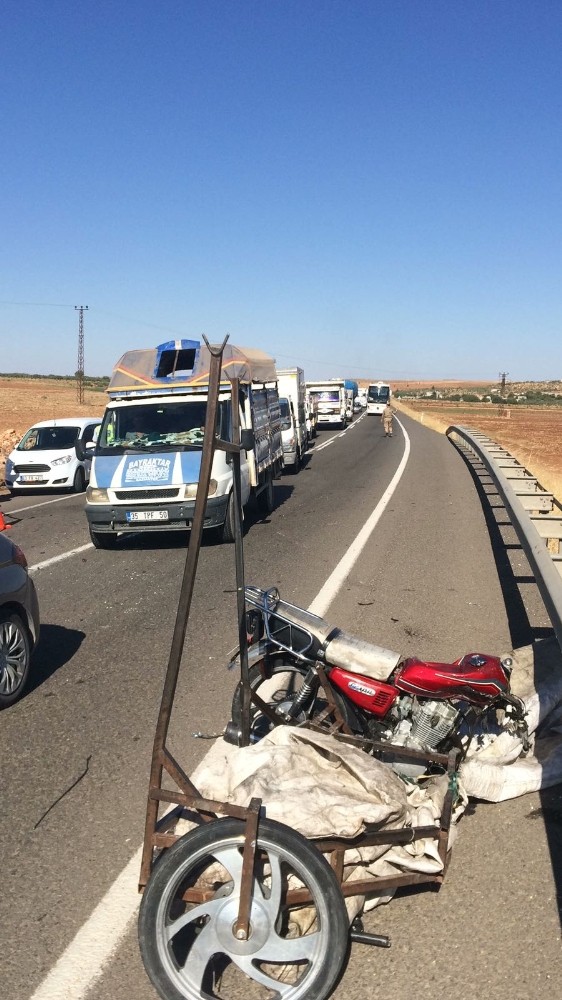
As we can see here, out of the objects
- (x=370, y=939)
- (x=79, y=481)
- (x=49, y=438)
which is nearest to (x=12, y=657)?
(x=370, y=939)

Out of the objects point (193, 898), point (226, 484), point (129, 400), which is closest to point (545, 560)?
point (193, 898)

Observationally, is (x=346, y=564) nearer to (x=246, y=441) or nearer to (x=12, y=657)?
(x=12, y=657)

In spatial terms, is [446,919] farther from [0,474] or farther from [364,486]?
[0,474]

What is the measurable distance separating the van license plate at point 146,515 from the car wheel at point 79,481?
8.40 metres

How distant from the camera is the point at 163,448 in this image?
1213cm

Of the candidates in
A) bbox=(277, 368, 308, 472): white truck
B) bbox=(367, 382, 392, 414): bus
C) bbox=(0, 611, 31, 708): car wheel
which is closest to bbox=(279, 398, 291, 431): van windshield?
bbox=(277, 368, 308, 472): white truck

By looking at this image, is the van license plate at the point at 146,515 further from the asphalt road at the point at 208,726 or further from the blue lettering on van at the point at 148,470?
the asphalt road at the point at 208,726

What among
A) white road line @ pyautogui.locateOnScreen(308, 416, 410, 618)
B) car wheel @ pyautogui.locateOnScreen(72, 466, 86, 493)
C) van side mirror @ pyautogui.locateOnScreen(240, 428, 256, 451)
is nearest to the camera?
van side mirror @ pyautogui.locateOnScreen(240, 428, 256, 451)

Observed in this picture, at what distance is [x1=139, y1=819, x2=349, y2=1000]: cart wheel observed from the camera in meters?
2.96

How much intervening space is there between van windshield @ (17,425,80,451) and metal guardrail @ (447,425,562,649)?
10.2 m

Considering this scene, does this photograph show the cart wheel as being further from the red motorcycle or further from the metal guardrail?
the metal guardrail

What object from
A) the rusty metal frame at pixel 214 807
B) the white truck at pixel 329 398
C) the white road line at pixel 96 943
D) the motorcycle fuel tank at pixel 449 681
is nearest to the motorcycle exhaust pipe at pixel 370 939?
the rusty metal frame at pixel 214 807

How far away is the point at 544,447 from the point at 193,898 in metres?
35.3

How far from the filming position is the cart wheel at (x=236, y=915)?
2.96m
